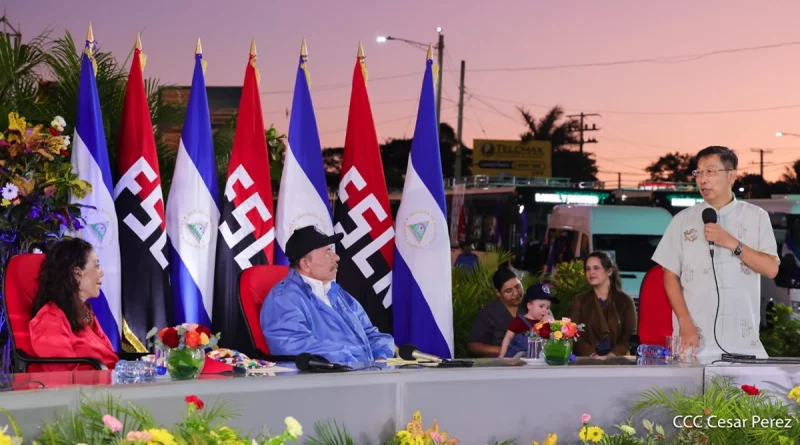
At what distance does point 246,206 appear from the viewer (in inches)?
342

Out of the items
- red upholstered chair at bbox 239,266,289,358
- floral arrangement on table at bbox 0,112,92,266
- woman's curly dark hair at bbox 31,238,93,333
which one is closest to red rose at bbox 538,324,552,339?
red upholstered chair at bbox 239,266,289,358

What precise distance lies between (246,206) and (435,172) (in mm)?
1562

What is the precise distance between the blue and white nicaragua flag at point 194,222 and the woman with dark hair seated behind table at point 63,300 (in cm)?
271

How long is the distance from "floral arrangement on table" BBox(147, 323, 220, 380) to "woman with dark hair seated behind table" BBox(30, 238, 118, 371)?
1840mm

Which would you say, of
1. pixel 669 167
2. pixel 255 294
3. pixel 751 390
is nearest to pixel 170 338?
pixel 751 390

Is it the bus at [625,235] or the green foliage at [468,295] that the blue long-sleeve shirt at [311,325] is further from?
the bus at [625,235]

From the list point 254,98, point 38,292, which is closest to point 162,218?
point 254,98

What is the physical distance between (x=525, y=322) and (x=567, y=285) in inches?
189

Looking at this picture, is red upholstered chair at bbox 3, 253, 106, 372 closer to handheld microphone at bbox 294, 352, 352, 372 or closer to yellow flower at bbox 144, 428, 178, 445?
handheld microphone at bbox 294, 352, 352, 372

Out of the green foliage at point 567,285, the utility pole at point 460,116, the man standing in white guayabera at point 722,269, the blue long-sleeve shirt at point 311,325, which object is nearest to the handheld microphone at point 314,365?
the blue long-sleeve shirt at point 311,325

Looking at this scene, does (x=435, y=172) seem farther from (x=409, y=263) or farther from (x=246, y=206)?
(x=246, y=206)

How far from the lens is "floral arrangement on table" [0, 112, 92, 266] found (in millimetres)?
7473

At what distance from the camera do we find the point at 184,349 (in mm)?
3873

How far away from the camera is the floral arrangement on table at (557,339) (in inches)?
181
